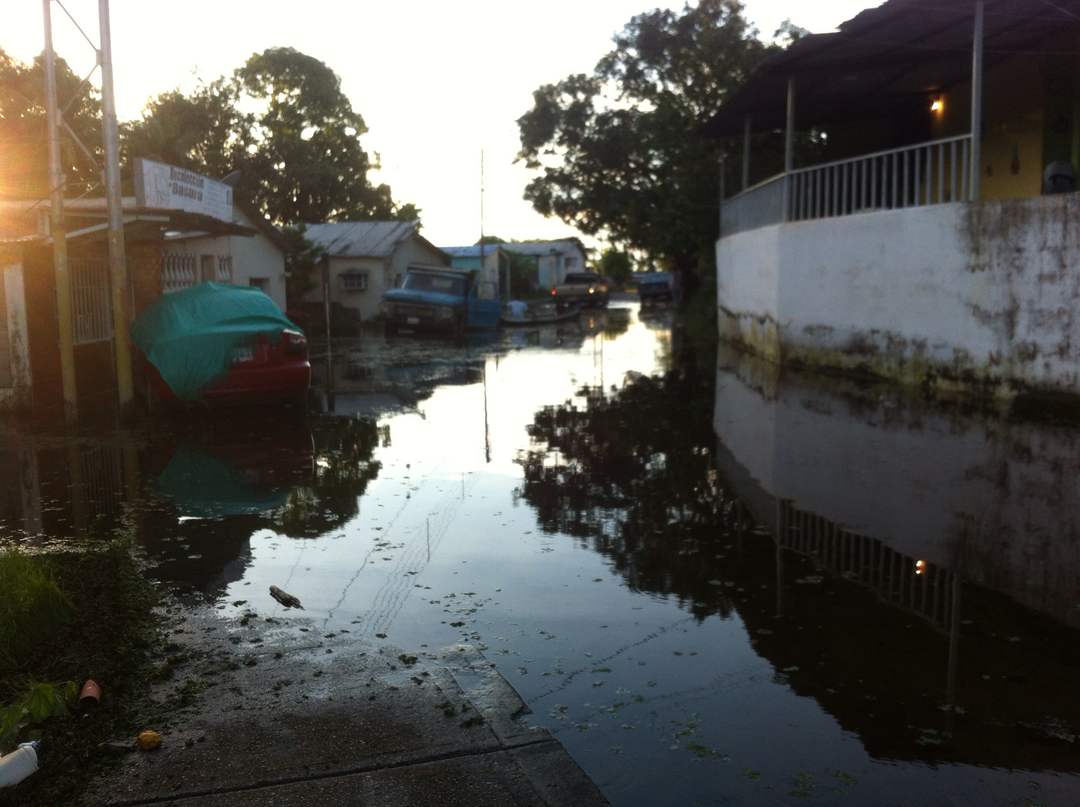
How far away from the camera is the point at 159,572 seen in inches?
270

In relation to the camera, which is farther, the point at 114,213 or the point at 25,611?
the point at 114,213

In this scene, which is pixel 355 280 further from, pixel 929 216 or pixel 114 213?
pixel 929 216

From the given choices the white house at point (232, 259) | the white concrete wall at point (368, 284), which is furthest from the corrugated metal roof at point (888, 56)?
the white concrete wall at point (368, 284)

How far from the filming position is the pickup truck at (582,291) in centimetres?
5459

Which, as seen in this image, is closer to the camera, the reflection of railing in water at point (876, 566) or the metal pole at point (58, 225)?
the reflection of railing in water at point (876, 566)

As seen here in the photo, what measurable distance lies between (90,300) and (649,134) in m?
25.6

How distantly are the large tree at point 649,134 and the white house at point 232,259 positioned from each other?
43.0 feet

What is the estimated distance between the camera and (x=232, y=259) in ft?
92.2

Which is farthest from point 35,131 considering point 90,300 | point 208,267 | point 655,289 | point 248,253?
point 655,289

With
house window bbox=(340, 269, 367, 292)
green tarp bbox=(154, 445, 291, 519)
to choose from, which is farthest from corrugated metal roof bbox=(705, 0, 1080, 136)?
house window bbox=(340, 269, 367, 292)

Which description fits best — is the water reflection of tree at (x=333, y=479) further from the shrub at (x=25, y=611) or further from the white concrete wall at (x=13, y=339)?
the white concrete wall at (x=13, y=339)

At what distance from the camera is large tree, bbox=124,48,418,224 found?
2039 inches

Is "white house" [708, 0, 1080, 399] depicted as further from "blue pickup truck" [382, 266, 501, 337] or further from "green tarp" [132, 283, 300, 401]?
"blue pickup truck" [382, 266, 501, 337]

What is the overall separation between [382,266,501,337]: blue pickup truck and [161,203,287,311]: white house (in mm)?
3358
